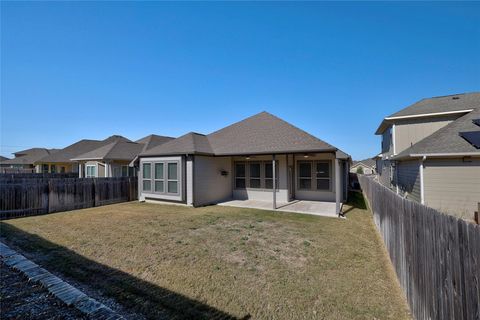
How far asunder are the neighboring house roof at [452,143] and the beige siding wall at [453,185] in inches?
24.9

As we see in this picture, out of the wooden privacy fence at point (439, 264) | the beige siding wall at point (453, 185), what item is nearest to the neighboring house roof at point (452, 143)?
the beige siding wall at point (453, 185)

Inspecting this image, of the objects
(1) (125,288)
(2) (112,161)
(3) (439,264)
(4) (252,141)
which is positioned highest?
(4) (252,141)

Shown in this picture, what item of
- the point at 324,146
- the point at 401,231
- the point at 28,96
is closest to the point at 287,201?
the point at 324,146

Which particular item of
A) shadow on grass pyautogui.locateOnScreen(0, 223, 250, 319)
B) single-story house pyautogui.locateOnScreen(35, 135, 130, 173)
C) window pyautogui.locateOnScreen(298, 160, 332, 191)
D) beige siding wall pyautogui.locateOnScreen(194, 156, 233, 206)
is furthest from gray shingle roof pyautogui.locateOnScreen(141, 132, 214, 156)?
single-story house pyautogui.locateOnScreen(35, 135, 130, 173)

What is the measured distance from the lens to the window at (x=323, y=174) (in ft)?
43.5

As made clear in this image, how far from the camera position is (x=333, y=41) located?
41.7ft

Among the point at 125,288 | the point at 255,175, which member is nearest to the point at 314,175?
the point at 255,175

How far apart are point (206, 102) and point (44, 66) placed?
35.1 feet

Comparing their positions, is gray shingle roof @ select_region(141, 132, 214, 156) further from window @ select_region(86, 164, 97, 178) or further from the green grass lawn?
window @ select_region(86, 164, 97, 178)

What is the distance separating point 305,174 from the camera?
1387 centimetres

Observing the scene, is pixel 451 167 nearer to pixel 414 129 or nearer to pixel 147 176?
pixel 414 129

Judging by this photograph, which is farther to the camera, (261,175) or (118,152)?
(118,152)

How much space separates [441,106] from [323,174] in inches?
414

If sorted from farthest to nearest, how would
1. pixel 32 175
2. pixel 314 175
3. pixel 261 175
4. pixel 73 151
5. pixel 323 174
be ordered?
pixel 73 151 → pixel 32 175 → pixel 261 175 → pixel 314 175 → pixel 323 174
